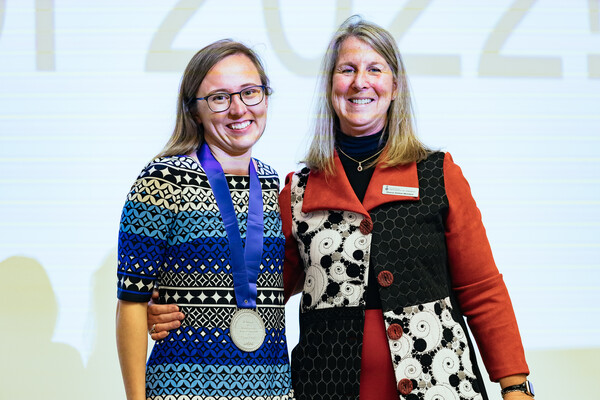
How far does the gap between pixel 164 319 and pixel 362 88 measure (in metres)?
0.85

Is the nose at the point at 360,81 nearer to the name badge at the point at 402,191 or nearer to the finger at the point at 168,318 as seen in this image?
the name badge at the point at 402,191

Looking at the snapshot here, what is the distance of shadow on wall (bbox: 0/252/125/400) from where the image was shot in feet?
10.4

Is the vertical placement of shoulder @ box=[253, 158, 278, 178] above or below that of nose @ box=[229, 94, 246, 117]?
below

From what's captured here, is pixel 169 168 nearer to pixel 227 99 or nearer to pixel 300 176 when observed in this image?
pixel 227 99

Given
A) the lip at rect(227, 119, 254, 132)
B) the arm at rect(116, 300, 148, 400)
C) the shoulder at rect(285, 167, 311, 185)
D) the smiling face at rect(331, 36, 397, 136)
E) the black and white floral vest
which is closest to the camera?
the arm at rect(116, 300, 148, 400)

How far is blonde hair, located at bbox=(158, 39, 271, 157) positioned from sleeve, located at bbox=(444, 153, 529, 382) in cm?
67

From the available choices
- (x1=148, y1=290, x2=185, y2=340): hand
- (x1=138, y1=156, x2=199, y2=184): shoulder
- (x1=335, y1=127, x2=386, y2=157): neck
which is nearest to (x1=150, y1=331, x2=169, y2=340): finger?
(x1=148, y1=290, x2=185, y2=340): hand

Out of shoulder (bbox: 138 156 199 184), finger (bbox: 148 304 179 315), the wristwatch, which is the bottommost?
the wristwatch


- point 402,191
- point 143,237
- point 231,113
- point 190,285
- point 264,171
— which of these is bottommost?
point 190,285

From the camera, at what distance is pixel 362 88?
2.22 metres

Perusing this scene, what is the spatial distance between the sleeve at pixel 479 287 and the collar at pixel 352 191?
112 millimetres

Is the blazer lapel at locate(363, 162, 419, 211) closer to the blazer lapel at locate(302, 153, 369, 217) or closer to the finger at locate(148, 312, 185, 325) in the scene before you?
the blazer lapel at locate(302, 153, 369, 217)

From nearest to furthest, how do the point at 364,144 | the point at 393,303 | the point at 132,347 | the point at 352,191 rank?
the point at 132,347 < the point at 393,303 < the point at 352,191 < the point at 364,144

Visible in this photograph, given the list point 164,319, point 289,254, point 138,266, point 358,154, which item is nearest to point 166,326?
point 164,319
